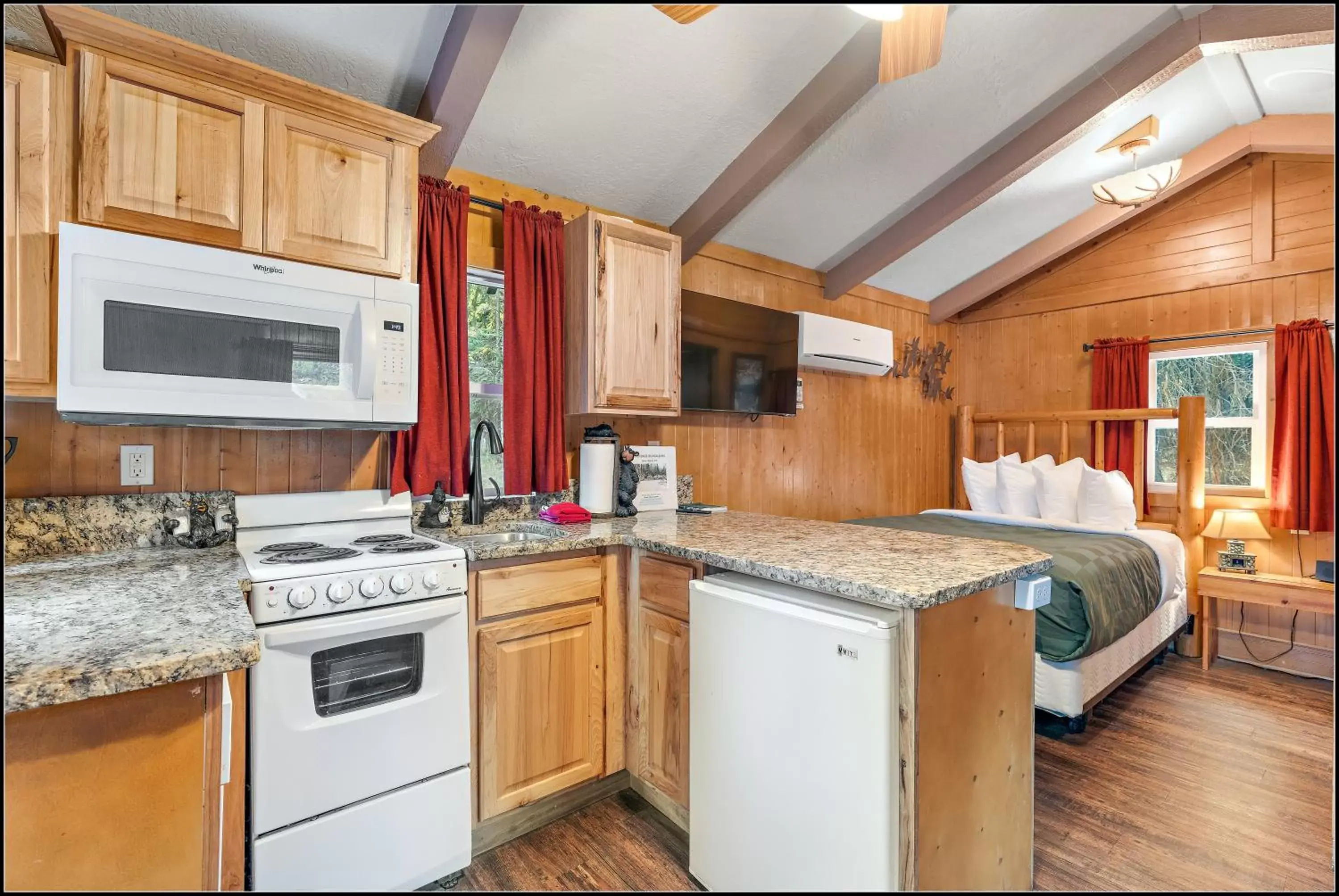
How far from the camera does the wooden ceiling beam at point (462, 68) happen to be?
5.98 ft

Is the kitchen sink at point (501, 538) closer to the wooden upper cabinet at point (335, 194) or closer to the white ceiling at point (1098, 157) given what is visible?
the wooden upper cabinet at point (335, 194)

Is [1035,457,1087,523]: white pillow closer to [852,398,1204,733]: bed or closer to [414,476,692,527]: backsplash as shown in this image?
[852,398,1204,733]: bed

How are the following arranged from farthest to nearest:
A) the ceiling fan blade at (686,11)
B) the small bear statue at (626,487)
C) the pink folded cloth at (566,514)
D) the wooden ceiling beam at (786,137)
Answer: the small bear statue at (626,487) < the pink folded cloth at (566,514) < the wooden ceiling beam at (786,137) < the ceiling fan blade at (686,11)

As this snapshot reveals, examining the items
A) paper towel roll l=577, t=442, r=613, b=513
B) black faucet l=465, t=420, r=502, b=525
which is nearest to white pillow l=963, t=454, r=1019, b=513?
paper towel roll l=577, t=442, r=613, b=513

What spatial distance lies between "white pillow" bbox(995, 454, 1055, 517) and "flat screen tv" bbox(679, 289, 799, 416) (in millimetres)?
1750

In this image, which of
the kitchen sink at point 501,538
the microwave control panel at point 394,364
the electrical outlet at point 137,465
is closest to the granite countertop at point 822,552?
the kitchen sink at point 501,538

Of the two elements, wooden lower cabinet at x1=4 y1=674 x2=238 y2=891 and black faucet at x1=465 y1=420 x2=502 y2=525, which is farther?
black faucet at x1=465 y1=420 x2=502 y2=525

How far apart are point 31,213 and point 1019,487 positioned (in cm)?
488

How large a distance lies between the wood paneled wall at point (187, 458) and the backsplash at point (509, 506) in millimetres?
252

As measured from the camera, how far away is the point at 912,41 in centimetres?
189

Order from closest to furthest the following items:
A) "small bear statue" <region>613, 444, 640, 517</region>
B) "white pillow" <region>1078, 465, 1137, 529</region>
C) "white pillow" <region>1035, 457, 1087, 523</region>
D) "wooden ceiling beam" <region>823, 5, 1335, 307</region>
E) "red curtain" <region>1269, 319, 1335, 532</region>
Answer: "wooden ceiling beam" <region>823, 5, 1335, 307</region> → "small bear statue" <region>613, 444, 640, 517</region> → "red curtain" <region>1269, 319, 1335, 532</region> → "white pillow" <region>1078, 465, 1137, 529</region> → "white pillow" <region>1035, 457, 1087, 523</region>

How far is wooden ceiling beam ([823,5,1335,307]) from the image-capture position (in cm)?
236

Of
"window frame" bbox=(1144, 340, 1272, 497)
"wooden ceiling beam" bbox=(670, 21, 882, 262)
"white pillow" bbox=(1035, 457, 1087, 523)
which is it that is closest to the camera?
"wooden ceiling beam" bbox=(670, 21, 882, 262)

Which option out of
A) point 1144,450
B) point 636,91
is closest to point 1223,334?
point 1144,450
